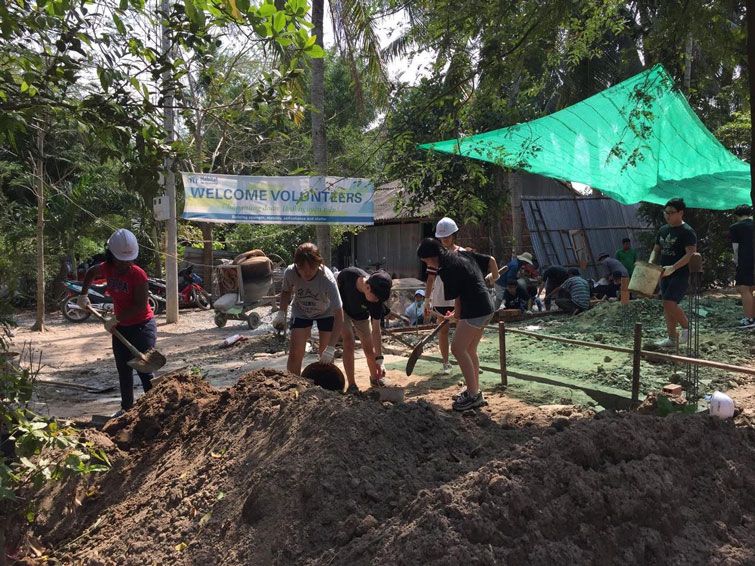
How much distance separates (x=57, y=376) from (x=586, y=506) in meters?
7.62

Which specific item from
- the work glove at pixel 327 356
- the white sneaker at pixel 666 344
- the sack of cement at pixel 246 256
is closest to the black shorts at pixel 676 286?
the white sneaker at pixel 666 344

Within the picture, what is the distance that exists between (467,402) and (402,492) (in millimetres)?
2423

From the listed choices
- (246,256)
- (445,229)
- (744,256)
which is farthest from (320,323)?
(246,256)

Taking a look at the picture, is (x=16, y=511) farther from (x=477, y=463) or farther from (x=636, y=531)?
(x=636, y=531)

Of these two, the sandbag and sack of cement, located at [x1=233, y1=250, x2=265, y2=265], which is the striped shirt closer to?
the sandbag

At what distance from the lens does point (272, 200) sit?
11.0 m

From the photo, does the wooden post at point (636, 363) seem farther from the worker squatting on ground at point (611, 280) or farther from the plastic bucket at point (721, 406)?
the worker squatting on ground at point (611, 280)

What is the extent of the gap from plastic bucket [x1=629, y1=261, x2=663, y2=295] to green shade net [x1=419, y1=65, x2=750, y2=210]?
203cm

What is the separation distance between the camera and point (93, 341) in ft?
38.1

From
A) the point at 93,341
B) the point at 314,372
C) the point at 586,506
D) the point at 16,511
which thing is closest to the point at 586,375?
the point at 314,372

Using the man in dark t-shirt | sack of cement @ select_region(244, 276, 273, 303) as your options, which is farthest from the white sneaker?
sack of cement @ select_region(244, 276, 273, 303)

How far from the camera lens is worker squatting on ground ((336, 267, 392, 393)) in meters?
6.07

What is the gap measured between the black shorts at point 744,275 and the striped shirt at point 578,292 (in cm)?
298

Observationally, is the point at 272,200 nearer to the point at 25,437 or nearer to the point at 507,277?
the point at 507,277
